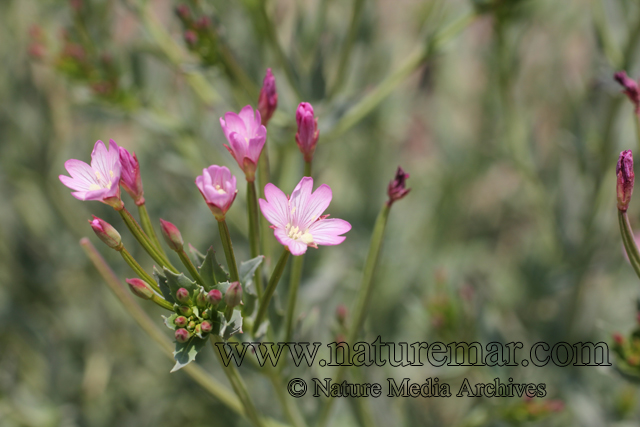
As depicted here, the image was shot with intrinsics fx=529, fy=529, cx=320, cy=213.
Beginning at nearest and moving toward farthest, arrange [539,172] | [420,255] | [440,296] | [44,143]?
1. [440,296]
2. [539,172]
3. [44,143]
4. [420,255]

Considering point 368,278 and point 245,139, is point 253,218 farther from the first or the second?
point 368,278

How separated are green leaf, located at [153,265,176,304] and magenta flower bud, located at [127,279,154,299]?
0.21ft

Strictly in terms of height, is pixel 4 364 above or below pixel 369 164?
below

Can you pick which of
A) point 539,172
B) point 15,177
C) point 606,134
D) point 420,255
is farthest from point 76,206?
point 606,134

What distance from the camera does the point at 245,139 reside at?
1253mm

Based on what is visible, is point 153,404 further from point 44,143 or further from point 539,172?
point 539,172

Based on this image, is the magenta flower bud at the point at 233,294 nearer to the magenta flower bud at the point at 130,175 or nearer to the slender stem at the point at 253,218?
the slender stem at the point at 253,218

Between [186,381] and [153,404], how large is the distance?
0.20 meters

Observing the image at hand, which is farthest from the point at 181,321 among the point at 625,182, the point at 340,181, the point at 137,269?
the point at 340,181

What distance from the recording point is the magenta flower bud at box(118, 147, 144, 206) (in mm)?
1218

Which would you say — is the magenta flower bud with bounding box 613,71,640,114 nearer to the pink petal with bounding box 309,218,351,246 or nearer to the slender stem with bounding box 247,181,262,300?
the pink petal with bounding box 309,218,351,246

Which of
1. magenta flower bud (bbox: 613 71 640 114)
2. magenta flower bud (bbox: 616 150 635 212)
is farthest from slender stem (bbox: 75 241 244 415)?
magenta flower bud (bbox: 613 71 640 114)

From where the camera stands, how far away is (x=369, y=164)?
3113 millimetres

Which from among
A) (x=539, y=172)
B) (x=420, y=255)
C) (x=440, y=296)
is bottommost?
(x=440, y=296)
